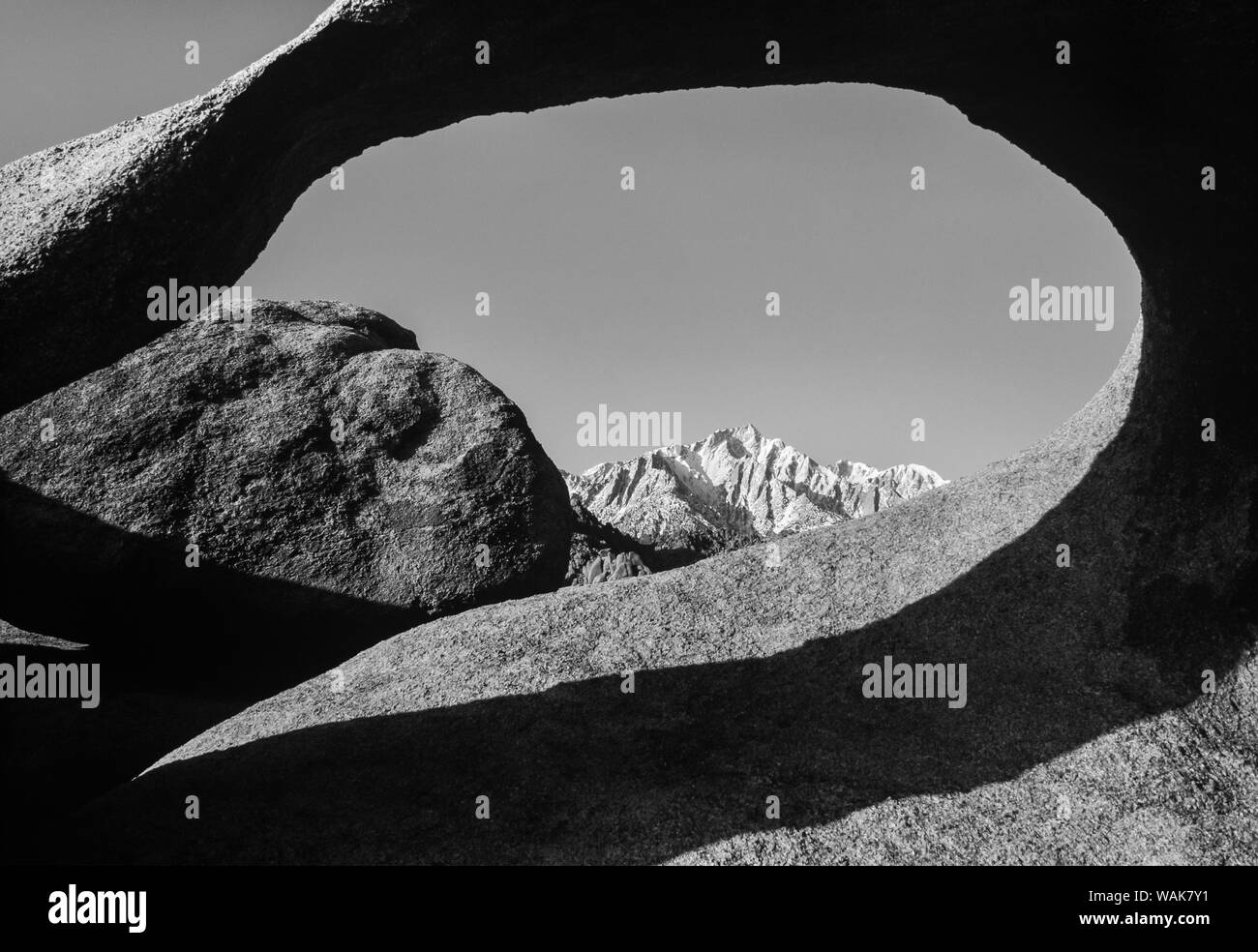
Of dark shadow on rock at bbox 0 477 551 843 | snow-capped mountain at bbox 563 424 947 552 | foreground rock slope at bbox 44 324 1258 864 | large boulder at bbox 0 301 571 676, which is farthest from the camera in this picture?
snow-capped mountain at bbox 563 424 947 552

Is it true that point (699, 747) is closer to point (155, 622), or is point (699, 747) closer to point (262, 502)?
point (262, 502)

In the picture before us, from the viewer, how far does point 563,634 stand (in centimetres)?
1045

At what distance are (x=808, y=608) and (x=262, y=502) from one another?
7537mm

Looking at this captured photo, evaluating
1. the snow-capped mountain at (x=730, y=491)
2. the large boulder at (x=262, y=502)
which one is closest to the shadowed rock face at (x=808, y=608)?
the large boulder at (x=262, y=502)

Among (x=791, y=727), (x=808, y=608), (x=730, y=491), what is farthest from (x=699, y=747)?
(x=730, y=491)

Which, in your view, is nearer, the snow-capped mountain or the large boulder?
the large boulder

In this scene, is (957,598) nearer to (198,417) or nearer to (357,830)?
(357,830)

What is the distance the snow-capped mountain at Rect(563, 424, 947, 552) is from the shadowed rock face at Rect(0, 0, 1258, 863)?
10.2 m

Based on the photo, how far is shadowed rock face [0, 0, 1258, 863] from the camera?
6484mm

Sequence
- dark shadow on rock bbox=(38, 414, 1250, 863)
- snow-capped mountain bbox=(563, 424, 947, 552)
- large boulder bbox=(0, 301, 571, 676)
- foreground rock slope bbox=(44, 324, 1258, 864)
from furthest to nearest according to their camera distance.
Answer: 1. snow-capped mountain bbox=(563, 424, 947, 552)
2. large boulder bbox=(0, 301, 571, 676)
3. dark shadow on rock bbox=(38, 414, 1250, 863)
4. foreground rock slope bbox=(44, 324, 1258, 864)

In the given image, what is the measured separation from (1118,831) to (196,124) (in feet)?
27.4

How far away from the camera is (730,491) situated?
53.4m

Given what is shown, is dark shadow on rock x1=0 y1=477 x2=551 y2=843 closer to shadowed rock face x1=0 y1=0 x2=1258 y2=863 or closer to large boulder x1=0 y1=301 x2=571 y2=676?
large boulder x1=0 y1=301 x2=571 y2=676

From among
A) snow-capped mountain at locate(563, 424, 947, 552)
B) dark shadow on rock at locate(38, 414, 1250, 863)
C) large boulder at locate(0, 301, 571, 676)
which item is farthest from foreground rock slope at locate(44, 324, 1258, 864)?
snow-capped mountain at locate(563, 424, 947, 552)
